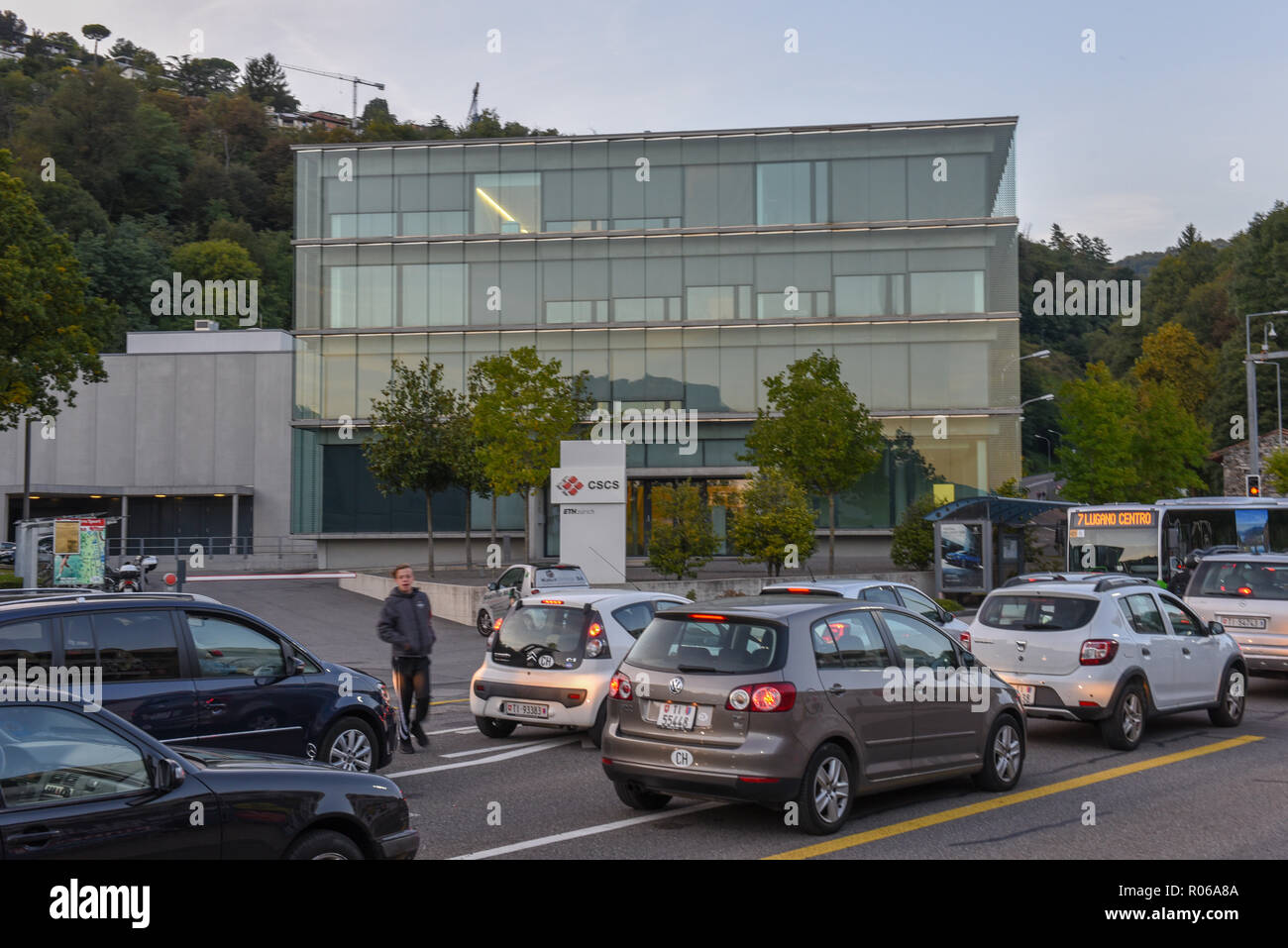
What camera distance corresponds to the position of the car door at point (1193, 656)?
12969 mm

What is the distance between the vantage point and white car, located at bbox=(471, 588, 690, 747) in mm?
11914

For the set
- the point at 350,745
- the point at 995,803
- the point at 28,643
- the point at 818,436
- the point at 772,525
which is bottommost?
the point at 995,803

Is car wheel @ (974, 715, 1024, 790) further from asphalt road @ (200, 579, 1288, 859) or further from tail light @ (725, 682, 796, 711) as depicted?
tail light @ (725, 682, 796, 711)

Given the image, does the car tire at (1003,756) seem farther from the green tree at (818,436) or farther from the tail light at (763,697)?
the green tree at (818,436)

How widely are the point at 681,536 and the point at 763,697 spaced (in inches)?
929

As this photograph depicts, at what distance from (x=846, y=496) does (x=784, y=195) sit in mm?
12506

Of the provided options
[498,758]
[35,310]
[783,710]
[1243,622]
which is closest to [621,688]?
[783,710]

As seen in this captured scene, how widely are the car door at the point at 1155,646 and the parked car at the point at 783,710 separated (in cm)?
390

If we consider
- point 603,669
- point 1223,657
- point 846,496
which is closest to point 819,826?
point 603,669

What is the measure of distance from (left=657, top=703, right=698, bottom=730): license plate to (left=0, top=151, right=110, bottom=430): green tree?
967 inches

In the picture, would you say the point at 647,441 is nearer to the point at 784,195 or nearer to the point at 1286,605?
the point at 784,195

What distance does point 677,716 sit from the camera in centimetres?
838

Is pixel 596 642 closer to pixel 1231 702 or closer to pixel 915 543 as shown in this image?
pixel 1231 702

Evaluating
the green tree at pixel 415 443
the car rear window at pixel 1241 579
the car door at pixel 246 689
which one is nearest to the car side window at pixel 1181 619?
the car rear window at pixel 1241 579
